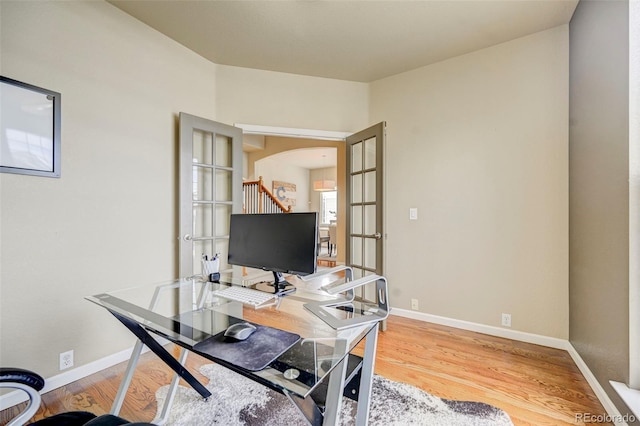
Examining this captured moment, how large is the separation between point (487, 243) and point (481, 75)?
1613 mm

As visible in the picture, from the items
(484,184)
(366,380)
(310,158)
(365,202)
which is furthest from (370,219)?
(310,158)

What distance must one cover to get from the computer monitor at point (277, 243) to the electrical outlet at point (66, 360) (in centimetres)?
126

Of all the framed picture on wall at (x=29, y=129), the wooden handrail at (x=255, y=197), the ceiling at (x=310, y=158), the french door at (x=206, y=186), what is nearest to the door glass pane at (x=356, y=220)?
the french door at (x=206, y=186)

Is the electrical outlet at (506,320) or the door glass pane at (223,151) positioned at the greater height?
the door glass pane at (223,151)

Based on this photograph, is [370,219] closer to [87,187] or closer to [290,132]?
[290,132]

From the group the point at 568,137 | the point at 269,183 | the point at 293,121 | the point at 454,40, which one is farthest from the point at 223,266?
the point at 269,183

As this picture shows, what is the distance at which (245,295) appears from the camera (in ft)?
5.07

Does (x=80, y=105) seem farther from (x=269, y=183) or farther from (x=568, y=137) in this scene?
(x=269, y=183)

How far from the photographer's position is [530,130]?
242cm

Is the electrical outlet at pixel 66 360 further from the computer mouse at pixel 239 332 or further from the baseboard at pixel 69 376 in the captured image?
the computer mouse at pixel 239 332

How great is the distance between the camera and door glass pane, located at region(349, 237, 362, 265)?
3.07 metres

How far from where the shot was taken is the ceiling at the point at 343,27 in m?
2.06

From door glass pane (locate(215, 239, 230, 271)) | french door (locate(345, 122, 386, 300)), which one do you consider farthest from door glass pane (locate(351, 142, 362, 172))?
door glass pane (locate(215, 239, 230, 271))

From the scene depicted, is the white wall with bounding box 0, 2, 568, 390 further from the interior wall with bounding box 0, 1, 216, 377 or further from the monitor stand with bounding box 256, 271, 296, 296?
the monitor stand with bounding box 256, 271, 296, 296
